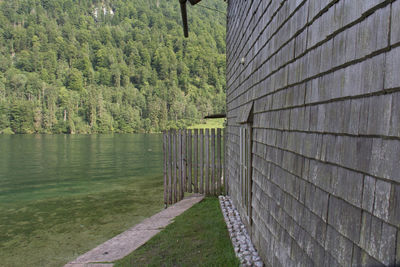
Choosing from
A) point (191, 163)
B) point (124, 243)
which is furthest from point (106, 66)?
point (124, 243)

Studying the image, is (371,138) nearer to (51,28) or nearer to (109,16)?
(51,28)

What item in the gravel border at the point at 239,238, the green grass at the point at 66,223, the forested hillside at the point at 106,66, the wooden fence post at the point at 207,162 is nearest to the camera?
the gravel border at the point at 239,238

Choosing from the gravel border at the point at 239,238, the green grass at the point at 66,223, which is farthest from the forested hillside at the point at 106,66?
the gravel border at the point at 239,238

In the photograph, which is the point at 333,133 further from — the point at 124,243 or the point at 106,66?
the point at 106,66

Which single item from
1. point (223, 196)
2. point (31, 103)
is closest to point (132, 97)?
point (31, 103)

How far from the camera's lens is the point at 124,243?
568 cm

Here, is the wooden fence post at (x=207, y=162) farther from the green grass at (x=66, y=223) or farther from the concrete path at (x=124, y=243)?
the green grass at (x=66, y=223)

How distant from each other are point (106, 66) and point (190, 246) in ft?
493

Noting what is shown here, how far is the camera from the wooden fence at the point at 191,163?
27.9 ft

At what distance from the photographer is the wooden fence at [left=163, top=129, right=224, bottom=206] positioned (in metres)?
8.49

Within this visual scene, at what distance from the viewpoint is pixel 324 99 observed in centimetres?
201

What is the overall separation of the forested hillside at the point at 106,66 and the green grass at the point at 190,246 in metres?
95.9

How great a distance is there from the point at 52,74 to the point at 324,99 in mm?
141912

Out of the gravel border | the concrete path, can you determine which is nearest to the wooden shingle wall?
Result: the gravel border
